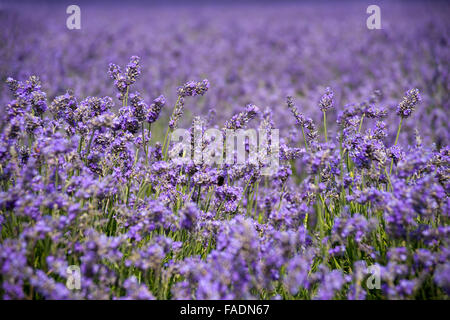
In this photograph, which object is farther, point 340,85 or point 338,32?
point 338,32

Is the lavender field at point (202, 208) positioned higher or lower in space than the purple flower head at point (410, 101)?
lower

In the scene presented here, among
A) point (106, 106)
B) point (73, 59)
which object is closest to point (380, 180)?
point (106, 106)

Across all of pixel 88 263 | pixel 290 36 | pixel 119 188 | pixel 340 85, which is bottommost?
pixel 88 263

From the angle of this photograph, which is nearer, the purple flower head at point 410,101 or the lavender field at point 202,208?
the lavender field at point 202,208

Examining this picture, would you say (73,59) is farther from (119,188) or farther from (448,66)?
(448,66)

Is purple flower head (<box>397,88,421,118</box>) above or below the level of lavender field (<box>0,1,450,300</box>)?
above

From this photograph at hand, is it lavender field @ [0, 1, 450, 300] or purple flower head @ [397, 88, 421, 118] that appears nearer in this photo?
lavender field @ [0, 1, 450, 300]

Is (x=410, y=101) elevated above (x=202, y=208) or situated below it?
above

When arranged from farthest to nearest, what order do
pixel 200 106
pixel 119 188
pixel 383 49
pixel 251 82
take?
1. pixel 383 49
2. pixel 251 82
3. pixel 200 106
4. pixel 119 188

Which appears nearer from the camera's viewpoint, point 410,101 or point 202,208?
point 410,101

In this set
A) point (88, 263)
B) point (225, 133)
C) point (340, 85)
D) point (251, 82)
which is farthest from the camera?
point (251, 82)

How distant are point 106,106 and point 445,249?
2164 millimetres

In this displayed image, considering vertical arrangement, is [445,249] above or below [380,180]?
below
